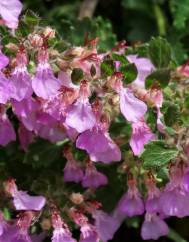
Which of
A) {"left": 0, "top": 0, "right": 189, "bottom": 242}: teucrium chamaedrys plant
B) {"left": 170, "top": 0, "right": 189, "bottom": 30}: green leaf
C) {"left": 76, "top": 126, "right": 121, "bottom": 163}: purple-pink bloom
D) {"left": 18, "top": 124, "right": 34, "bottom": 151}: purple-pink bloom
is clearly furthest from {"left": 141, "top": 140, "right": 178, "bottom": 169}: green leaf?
{"left": 170, "top": 0, "right": 189, "bottom": 30}: green leaf

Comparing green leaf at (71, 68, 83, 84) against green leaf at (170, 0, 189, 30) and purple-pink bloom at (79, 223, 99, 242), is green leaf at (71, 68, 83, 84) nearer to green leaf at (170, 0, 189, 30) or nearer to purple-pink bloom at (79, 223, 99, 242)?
purple-pink bloom at (79, 223, 99, 242)

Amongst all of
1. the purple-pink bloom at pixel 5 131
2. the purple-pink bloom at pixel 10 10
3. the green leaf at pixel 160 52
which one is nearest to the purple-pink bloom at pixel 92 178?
the purple-pink bloom at pixel 5 131

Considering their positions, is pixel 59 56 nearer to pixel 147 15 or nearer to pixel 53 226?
pixel 53 226

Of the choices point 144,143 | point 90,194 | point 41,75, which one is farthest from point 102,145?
point 90,194

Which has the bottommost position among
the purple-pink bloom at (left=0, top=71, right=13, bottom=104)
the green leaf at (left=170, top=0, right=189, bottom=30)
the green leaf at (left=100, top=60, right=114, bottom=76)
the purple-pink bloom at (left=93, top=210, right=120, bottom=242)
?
the purple-pink bloom at (left=93, top=210, right=120, bottom=242)

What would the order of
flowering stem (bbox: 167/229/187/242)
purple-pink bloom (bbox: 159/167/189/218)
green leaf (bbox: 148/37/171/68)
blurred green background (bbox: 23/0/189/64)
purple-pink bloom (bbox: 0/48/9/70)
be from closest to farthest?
purple-pink bloom (bbox: 0/48/9/70) → purple-pink bloom (bbox: 159/167/189/218) → green leaf (bbox: 148/37/171/68) → flowering stem (bbox: 167/229/187/242) → blurred green background (bbox: 23/0/189/64)

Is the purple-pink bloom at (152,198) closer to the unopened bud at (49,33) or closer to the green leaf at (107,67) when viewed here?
the green leaf at (107,67)

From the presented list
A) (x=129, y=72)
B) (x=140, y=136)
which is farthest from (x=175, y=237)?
(x=129, y=72)
